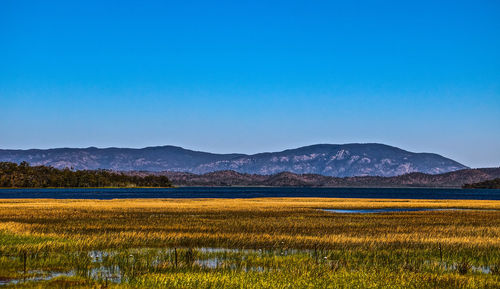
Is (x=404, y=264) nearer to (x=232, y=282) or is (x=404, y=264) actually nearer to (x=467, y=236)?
(x=232, y=282)

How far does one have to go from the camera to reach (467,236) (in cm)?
3791

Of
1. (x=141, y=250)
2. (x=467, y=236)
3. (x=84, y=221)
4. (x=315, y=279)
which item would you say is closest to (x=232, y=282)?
(x=315, y=279)

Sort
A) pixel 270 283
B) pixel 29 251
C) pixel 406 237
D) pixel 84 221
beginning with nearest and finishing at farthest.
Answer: pixel 270 283, pixel 29 251, pixel 406 237, pixel 84 221

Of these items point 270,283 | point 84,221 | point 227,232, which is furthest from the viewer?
point 84,221

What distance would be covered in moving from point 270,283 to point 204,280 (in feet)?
8.46

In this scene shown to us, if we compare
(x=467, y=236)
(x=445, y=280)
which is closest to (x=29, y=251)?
(x=445, y=280)

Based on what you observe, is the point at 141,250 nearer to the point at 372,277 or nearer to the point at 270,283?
the point at 270,283

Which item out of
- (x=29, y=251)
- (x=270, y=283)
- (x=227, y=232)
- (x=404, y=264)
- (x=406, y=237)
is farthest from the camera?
(x=227, y=232)

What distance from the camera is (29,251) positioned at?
28984 mm

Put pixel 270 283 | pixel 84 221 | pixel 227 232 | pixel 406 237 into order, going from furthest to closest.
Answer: pixel 84 221 → pixel 227 232 → pixel 406 237 → pixel 270 283

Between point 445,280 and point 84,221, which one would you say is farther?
point 84,221

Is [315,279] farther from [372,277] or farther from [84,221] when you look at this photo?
[84,221]

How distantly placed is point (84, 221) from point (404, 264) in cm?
3102

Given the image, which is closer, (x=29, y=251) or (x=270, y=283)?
(x=270, y=283)
